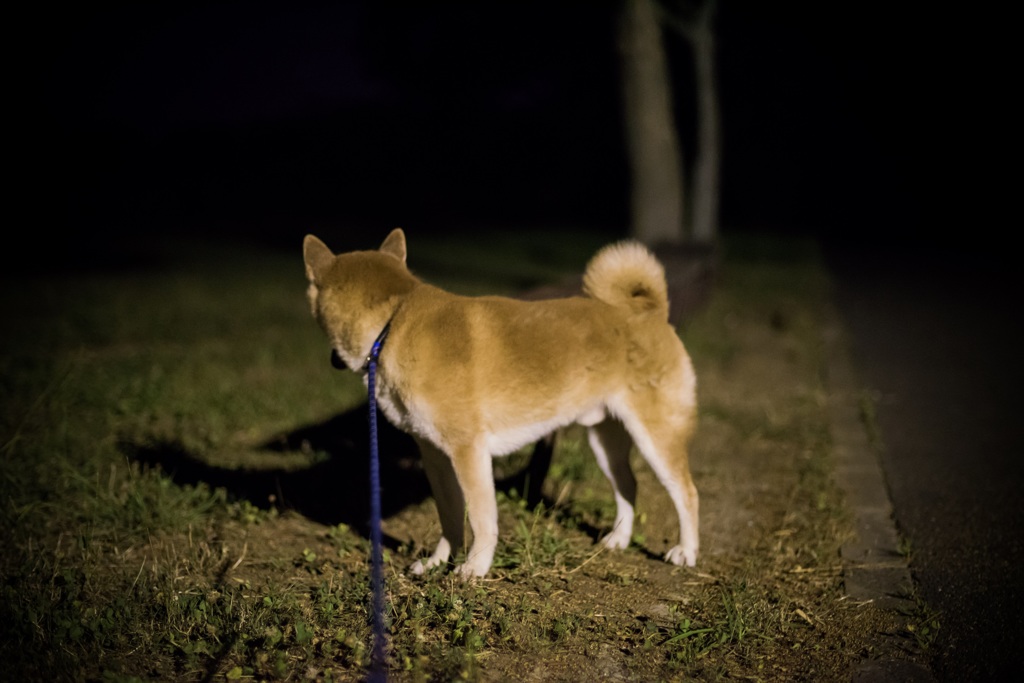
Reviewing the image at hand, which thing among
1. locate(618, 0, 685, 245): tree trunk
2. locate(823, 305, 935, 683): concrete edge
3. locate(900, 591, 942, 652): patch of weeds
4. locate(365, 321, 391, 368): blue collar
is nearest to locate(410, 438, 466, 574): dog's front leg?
locate(365, 321, 391, 368): blue collar

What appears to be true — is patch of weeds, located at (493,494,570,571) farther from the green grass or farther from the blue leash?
the blue leash

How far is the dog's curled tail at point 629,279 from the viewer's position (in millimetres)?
3807

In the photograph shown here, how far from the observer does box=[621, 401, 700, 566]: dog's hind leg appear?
3.71 meters

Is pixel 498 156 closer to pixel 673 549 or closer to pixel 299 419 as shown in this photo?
pixel 299 419

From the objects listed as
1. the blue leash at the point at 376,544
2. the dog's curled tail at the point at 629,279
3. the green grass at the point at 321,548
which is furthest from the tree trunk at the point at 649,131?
the blue leash at the point at 376,544

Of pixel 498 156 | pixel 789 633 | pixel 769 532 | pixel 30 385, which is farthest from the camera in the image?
pixel 498 156

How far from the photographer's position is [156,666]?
2.93 m

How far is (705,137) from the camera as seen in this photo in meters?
11.8

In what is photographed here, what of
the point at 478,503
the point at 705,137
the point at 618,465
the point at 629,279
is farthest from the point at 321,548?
the point at 705,137

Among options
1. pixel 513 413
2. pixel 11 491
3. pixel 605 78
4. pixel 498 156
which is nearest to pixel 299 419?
pixel 11 491

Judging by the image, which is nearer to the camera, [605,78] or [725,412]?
[725,412]

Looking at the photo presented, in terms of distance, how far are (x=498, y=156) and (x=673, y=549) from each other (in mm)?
24440

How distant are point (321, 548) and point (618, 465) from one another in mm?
1504

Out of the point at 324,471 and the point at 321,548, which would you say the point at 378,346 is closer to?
the point at 321,548
